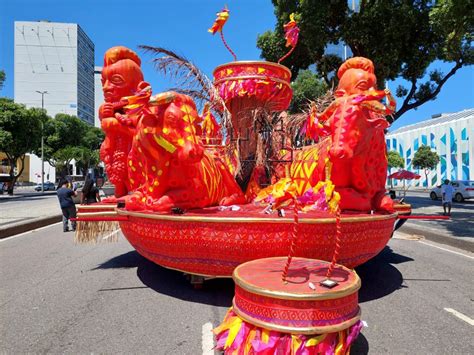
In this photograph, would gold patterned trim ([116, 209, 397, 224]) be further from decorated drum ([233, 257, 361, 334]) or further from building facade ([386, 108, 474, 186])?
building facade ([386, 108, 474, 186])

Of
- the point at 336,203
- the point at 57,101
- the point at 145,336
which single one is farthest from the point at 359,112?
the point at 57,101

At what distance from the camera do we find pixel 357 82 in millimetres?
4738

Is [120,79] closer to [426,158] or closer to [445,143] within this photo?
[426,158]

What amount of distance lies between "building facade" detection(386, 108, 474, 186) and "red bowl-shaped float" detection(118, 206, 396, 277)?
34.2 metres

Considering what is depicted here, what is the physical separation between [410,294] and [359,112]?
2427 millimetres

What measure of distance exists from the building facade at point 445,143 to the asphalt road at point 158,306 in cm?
3116

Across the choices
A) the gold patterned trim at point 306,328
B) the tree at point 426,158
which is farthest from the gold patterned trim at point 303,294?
the tree at point 426,158

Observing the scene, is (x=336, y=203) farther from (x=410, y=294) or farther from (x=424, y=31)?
(x=424, y=31)

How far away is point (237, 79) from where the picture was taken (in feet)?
18.5

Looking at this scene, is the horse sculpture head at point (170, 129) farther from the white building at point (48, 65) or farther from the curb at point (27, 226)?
the white building at point (48, 65)

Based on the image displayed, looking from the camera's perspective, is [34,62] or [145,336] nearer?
[145,336]

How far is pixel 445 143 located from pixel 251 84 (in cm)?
3614

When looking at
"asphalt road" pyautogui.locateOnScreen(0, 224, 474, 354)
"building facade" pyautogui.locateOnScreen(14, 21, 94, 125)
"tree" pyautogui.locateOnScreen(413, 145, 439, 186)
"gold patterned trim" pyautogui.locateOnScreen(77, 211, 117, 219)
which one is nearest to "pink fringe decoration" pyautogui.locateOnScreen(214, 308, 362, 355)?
"asphalt road" pyautogui.locateOnScreen(0, 224, 474, 354)

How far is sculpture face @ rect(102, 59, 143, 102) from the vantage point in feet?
16.9
